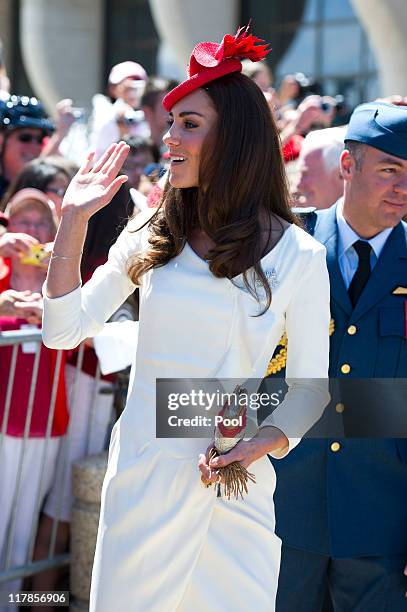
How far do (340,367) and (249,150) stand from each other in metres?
0.89

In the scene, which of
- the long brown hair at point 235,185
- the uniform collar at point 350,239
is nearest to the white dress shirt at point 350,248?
the uniform collar at point 350,239

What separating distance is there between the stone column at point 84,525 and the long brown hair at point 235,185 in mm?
1856

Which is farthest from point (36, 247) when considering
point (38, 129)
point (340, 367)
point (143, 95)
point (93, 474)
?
point (143, 95)

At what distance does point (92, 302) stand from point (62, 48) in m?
17.8

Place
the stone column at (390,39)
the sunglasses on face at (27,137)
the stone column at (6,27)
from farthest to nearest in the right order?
the stone column at (6,27), the stone column at (390,39), the sunglasses on face at (27,137)

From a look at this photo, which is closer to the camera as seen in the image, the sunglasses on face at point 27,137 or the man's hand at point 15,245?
the man's hand at point 15,245

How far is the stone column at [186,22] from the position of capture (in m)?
14.8

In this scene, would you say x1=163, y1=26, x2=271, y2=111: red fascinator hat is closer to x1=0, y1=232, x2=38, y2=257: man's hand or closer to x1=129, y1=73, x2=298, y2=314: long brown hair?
x1=129, y1=73, x2=298, y2=314: long brown hair

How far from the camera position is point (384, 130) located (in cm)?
329

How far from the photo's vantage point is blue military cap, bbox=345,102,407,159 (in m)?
3.28

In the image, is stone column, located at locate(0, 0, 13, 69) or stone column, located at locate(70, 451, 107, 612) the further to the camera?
stone column, located at locate(0, 0, 13, 69)

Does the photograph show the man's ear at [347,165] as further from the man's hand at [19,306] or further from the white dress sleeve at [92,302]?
the man's hand at [19,306]

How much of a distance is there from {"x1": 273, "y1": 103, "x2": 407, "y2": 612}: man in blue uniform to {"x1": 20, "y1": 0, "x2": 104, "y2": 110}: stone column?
16.3 metres

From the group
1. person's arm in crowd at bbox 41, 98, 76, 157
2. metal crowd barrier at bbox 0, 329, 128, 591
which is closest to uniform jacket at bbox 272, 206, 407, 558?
metal crowd barrier at bbox 0, 329, 128, 591
